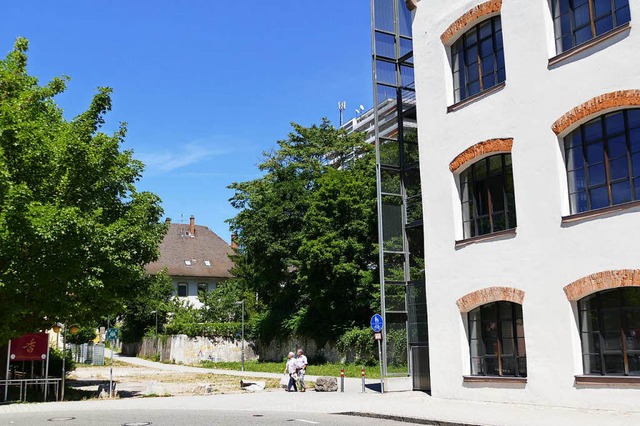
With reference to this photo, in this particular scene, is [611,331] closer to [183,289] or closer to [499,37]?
[499,37]

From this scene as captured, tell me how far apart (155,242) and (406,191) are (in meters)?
8.64

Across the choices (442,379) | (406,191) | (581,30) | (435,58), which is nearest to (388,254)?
(406,191)

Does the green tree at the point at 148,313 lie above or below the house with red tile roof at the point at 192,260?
below

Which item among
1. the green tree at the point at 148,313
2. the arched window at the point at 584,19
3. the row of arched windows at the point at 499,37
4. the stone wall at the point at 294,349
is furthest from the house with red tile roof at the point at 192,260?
the arched window at the point at 584,19

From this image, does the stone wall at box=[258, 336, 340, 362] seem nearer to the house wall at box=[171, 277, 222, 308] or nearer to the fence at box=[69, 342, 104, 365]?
the fence at box=[69, 342, 104, 365]

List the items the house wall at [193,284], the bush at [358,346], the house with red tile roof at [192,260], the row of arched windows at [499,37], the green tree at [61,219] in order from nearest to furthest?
the row of arched windows at [499,37] → the green tree at [61,219] → the bush at [358,346] → the house wall at [193,284] → the house with red tile roof at [192,260]

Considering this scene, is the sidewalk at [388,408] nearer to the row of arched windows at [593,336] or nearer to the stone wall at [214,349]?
the row of arched windows at [593,336]

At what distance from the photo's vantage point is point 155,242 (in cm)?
2130

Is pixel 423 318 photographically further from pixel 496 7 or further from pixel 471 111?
pixel 496 7

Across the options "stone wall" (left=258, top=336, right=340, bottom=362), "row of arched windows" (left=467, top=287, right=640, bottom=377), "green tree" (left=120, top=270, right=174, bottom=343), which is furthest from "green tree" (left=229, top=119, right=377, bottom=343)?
"row of arched windows" (left=467, top=287, right=640, bottom=377)

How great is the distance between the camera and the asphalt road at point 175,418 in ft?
43.8

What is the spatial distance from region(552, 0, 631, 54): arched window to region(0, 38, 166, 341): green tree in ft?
44.1

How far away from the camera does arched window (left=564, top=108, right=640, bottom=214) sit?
13.1 metres

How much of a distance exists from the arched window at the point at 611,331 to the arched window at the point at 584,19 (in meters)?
5.73
